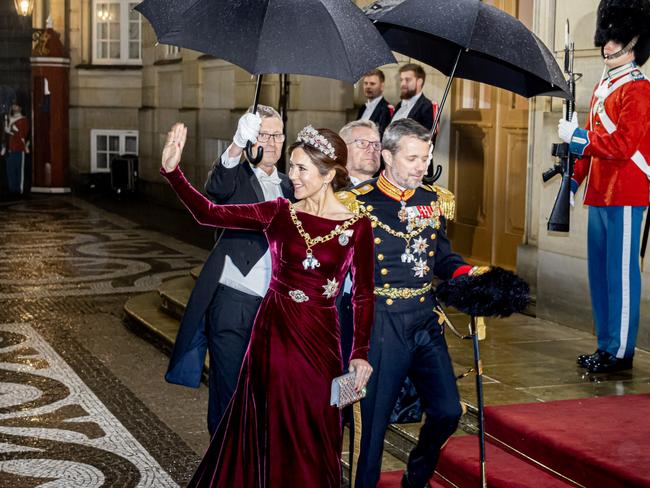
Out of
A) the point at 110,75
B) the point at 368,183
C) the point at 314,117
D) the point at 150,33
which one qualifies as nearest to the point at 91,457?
the point at 368,183

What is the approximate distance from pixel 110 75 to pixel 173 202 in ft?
18.1

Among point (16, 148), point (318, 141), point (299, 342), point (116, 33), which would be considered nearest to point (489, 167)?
point (318, 141)

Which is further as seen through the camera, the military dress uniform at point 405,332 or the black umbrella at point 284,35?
the military dress uniform at point 405,332

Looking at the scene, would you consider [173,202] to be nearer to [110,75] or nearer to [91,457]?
[110,75]

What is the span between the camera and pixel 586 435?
19.1 feet

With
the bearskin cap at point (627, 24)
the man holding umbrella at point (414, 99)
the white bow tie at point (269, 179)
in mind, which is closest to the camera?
the white bow tie at point (269, 179)

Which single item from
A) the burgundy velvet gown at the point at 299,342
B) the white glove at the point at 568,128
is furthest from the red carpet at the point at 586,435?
the white glove at the point at 568,128

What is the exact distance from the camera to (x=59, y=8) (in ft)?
87.4

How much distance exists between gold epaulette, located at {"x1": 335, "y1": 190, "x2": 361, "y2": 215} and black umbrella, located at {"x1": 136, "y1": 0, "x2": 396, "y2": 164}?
0.55 m

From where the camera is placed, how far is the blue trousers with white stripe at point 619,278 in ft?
24.0

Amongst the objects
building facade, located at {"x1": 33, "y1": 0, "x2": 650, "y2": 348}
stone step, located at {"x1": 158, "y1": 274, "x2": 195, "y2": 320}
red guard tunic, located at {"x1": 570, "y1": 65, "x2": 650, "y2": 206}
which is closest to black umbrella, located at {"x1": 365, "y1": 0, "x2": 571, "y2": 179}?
red guard tunic, located at {"x1": 570, "y1": 65, "x2": 650, "y2": 206}

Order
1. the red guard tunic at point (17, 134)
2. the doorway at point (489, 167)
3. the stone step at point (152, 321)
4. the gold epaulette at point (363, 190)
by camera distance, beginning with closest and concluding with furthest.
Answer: the gold epaulette at point (363, 190), the stone step at point (152, 321), the doorway at point (489, 167), the red guard tunic at point (17, 134)

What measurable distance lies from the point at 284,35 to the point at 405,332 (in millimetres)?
1380

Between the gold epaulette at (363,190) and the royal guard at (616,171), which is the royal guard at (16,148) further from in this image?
the gold epaulette at (363,190)
